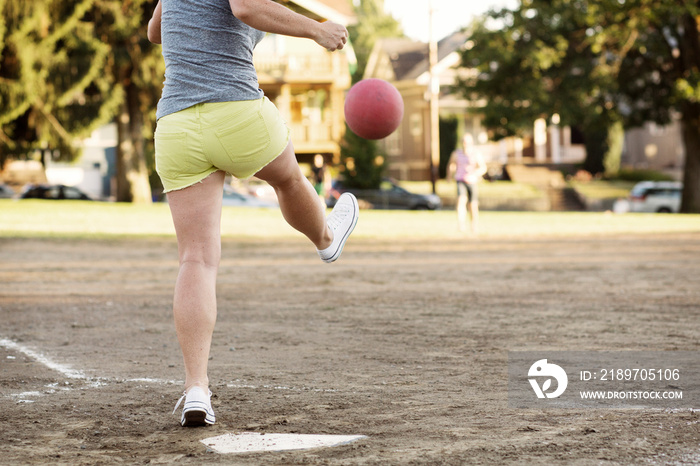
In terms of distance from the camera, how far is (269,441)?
11.7 feet

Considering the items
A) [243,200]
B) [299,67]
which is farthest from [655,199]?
[299,67]

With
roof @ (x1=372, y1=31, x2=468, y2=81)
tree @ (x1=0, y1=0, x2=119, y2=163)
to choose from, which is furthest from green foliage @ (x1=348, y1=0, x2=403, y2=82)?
tree @ (x1=0, y1=0, x2=119, y2=163)

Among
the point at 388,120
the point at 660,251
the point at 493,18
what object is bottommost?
the point at 660,251

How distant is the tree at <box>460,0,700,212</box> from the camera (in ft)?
106

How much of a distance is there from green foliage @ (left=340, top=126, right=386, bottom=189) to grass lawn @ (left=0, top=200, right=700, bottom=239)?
15.8m

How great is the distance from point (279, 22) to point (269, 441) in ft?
5.50

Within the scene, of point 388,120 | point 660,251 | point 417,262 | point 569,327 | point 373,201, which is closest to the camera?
point 388,120

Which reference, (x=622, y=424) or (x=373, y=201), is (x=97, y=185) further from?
(x=622, y=424)

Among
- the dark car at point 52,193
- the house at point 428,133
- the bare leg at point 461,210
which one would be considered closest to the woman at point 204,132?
the bare leg at point 461,210

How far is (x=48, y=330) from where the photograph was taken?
6.71m

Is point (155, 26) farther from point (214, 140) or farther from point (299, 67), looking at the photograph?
point (299, 67)

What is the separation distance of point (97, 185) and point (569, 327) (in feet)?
185

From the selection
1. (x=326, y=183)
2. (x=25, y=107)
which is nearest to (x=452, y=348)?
(x=25, y=107)

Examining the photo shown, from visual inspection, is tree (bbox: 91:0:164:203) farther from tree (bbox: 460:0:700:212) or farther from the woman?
the woman
